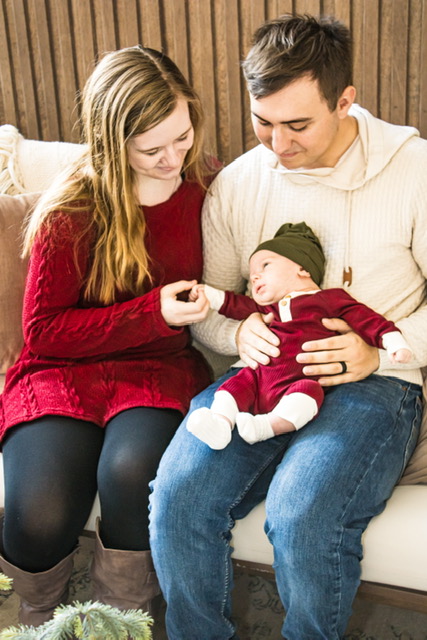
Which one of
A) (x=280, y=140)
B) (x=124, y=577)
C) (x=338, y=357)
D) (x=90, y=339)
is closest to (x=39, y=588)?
(x=124, y=577)

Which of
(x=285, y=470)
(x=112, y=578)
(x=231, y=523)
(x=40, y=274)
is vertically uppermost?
(x=40, y=274)

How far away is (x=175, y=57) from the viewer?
208 centimetres

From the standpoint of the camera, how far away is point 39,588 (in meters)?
1.44

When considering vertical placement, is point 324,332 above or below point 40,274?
below

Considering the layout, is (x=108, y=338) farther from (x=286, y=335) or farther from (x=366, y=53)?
(x=366, y=53)

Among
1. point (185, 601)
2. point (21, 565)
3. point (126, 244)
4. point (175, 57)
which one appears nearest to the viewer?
point (185, 601)

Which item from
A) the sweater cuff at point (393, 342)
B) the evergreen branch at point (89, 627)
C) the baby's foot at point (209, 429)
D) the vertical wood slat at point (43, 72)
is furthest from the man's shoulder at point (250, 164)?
the evergreen branch at point (89, 627)

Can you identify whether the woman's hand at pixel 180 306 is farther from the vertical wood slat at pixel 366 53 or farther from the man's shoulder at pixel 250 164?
the vertical wood slat at pixel 366 53

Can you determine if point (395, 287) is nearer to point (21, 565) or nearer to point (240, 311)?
point (240, 311)

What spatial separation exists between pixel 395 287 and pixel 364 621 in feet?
2.53

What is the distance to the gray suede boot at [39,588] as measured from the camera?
4.71ft

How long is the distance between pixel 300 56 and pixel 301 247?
0.38 meters

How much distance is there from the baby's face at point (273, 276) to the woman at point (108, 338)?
0.14m

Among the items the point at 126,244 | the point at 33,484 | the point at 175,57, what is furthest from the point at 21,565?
the point at 175,57
